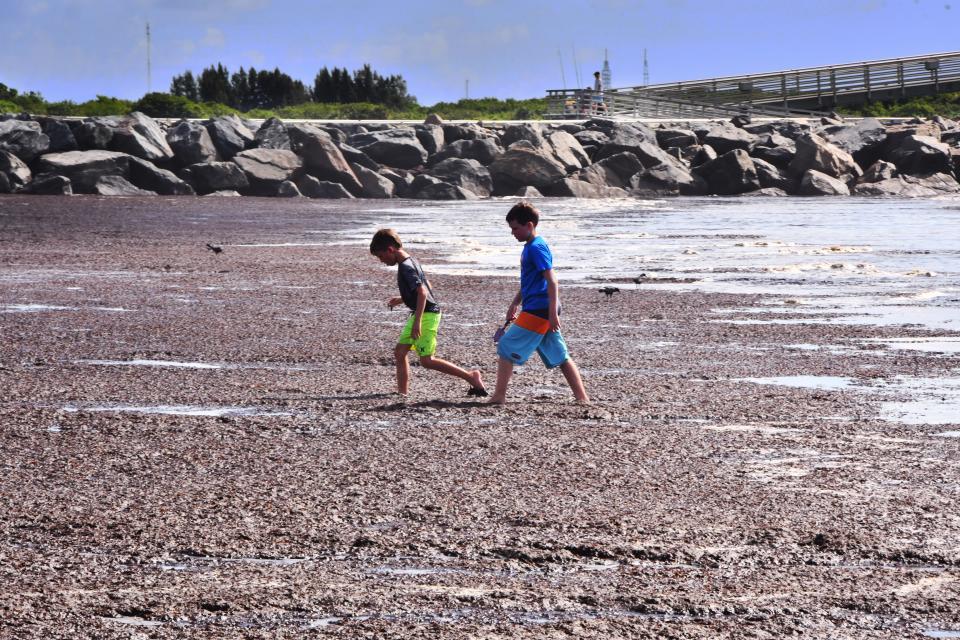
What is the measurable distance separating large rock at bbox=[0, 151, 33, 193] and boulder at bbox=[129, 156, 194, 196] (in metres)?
3.20

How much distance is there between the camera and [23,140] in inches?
1737

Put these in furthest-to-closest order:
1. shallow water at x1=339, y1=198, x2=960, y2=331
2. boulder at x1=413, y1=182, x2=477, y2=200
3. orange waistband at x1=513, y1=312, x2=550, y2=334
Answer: boulder at x1=413, y1=182, x2=477, y2=200 < shallow water at x1=339, y1=198, x2=960, y2=331 < orange waistband at x1=513, y1=312, x2=550, y2=334

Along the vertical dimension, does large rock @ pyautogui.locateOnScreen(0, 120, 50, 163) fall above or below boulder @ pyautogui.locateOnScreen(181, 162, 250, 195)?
above

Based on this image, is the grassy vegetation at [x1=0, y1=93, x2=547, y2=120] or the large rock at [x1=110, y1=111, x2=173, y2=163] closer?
the large rock at [x1=110, y1=111, x2=173, y2=163]

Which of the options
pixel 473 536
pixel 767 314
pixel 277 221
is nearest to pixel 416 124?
pixel 277 221

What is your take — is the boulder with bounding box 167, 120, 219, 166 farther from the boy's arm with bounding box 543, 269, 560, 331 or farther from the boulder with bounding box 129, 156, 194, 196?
the boy's arm with bounding box 543, 269, 560, 331

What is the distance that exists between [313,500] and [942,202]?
39553 millimetres

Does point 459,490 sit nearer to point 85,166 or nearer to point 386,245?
point 386,245

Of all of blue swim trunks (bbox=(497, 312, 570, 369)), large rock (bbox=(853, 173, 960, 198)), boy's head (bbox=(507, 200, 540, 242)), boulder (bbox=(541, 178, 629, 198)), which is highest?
boy's head (bbox=(507, 200, 540, 242))

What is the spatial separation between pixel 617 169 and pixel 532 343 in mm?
40760

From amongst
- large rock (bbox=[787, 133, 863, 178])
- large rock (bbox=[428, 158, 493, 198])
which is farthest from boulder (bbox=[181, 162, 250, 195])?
large rock (bbox=[787, 133, 863, 178])

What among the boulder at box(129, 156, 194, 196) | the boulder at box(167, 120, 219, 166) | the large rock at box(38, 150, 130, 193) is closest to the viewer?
the large rock at box(38, 150, 130, 193)

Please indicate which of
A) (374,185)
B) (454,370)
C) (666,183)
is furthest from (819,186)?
(454,370)

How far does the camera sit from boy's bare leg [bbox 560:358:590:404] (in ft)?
30.2
